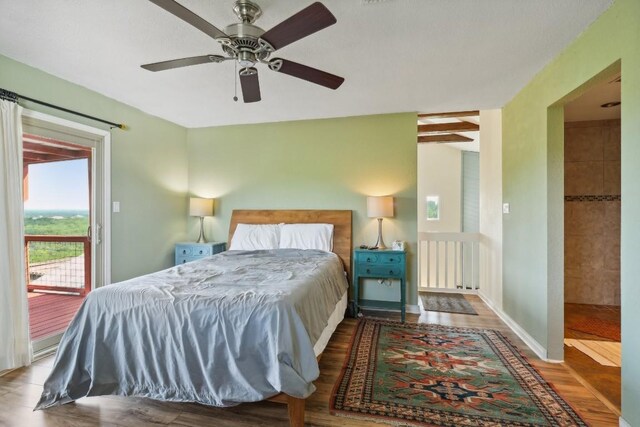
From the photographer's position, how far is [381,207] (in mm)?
3711

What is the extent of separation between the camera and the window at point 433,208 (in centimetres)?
842

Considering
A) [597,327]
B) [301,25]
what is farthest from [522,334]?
[301,25]

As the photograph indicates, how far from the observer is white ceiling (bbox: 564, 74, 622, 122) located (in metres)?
3.02

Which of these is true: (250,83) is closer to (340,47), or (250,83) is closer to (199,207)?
(340,47)

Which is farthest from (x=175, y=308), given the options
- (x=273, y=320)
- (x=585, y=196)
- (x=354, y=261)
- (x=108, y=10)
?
(x=585, y=196)

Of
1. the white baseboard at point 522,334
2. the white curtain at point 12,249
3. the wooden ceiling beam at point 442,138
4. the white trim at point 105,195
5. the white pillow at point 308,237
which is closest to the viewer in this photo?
the white curtain at point 12,249

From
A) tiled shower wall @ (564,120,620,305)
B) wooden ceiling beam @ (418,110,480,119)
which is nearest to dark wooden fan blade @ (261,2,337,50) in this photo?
wooden ceiling beam @ (418,110,480,119)

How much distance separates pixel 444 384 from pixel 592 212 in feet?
11.8

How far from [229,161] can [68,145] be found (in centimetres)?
189

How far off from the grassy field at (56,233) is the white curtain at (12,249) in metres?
0.55

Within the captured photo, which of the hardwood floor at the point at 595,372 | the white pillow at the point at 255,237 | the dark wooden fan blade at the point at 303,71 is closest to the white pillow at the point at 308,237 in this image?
the white pillow at the point at 255,237

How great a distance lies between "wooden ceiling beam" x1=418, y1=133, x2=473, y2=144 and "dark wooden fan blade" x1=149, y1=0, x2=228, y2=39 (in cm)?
533

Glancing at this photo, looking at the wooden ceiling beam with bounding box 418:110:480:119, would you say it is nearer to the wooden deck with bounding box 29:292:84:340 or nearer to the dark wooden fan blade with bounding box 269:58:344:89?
the dark wooden fan blade with bounding box 269:58:344:89

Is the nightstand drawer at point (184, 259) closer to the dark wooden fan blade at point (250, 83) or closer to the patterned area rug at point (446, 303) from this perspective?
the dark wooden fan blade at point (250, 83)
